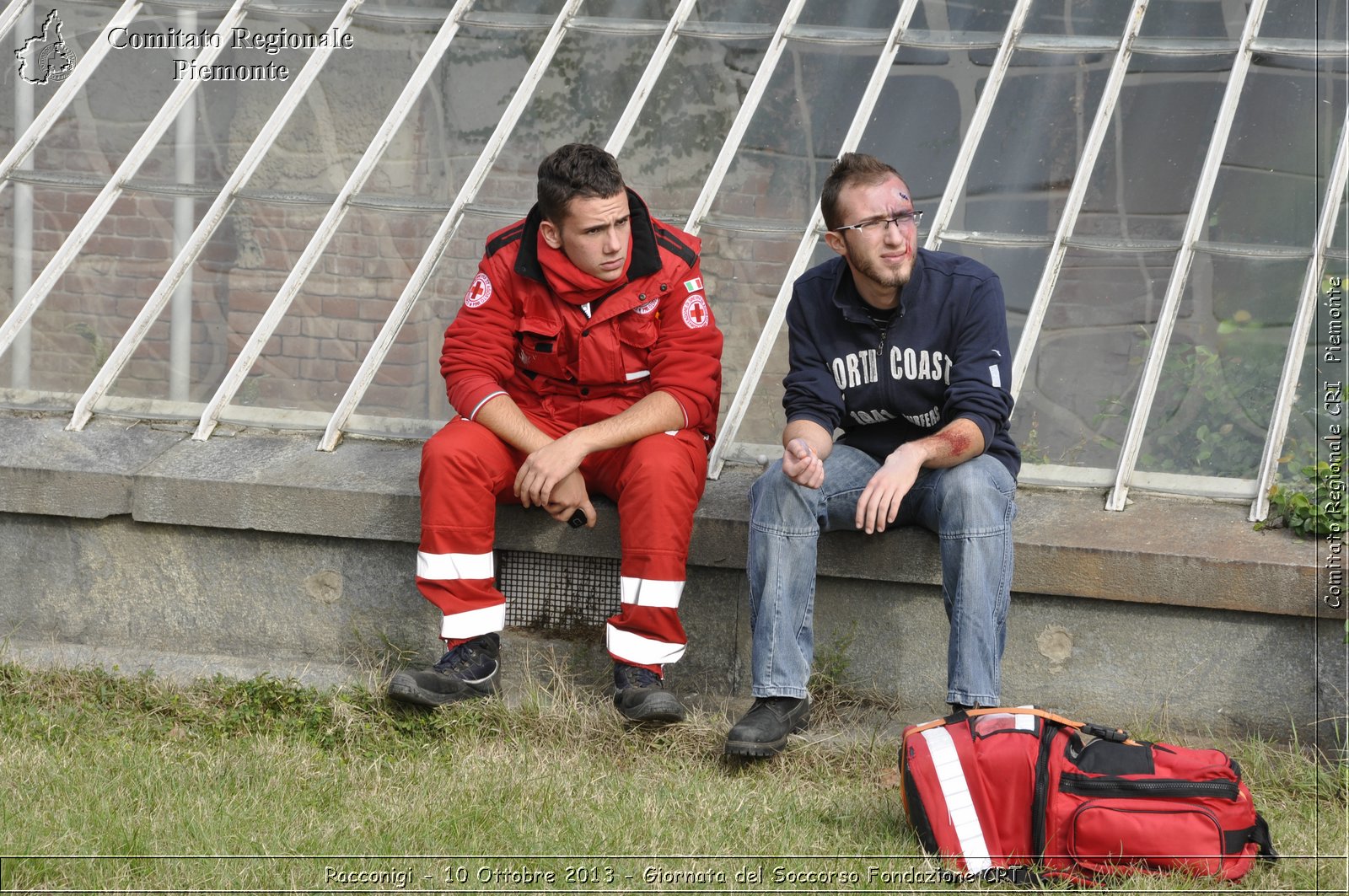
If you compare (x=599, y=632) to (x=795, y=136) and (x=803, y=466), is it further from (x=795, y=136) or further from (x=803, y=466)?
(x=795, y=136)

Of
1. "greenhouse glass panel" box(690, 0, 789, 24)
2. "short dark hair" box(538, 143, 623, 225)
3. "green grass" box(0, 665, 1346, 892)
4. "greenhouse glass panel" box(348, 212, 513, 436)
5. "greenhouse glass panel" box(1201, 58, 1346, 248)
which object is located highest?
"greenhouse glass panel" box(690, 0, 789, 24)

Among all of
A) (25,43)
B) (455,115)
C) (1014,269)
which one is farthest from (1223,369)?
(25,43)

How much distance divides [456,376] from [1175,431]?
211cm

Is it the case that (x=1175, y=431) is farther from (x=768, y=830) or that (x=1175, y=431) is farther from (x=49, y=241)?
(x=49, y=241)

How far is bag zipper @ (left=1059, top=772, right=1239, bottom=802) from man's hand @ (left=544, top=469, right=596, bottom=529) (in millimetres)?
1497

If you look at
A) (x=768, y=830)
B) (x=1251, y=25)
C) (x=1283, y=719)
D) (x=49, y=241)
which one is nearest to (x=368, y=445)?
(x=49, y=241)

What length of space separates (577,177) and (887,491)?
1.17 m

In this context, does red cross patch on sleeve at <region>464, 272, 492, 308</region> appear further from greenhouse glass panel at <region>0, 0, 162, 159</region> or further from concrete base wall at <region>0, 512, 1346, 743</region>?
greenhouse glass panel at <region>0, 0, 162, 159</region>

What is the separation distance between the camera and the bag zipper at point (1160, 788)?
9.01 ft

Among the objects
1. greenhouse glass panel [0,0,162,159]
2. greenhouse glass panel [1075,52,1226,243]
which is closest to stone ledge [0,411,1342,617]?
greenhouse glass panel [1075,52,1226,243]

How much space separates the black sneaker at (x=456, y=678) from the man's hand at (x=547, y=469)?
0.43m

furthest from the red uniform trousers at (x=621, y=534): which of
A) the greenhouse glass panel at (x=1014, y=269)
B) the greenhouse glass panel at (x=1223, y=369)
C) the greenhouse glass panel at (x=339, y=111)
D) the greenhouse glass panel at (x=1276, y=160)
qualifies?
the greenhouse glass panel at (x=1276, y=160)

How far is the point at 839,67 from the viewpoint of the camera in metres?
5.01

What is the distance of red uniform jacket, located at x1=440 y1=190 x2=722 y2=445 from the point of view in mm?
3740
